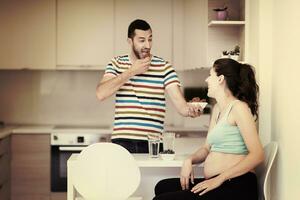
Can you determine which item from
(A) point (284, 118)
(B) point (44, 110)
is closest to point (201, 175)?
(A) point (284, 118)

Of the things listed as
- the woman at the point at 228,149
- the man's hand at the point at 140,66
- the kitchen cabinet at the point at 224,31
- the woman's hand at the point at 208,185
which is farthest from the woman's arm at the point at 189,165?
the kitchen cabinet at the point at 224,31

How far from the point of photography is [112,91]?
314 cm

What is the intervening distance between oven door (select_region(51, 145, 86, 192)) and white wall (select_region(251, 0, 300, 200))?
2.16m

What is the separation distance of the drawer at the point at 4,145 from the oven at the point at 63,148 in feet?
1.27

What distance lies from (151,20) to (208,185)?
270 cm

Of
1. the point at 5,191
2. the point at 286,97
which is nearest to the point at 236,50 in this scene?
the point at 286,97

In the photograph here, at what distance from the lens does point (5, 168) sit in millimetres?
4676

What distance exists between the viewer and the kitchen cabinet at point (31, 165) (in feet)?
15.7

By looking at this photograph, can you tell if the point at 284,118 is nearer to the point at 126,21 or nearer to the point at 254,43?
the point at 254,43

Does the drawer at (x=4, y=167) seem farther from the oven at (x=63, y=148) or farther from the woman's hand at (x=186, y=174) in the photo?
the woman's hand at (x=186, y=174)

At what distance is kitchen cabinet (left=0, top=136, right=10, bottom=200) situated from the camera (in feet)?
14.9

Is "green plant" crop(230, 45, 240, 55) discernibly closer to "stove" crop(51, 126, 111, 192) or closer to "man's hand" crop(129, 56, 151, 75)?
"man's hand" crop(129, 56, 151, 75)

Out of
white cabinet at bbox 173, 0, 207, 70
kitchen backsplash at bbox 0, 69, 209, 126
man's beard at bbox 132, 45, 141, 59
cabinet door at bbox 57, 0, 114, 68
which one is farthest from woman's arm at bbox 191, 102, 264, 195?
kitchen backsplash at bbox 0, 69, 209, 126

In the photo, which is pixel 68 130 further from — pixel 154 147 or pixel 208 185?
pixel 208 185
